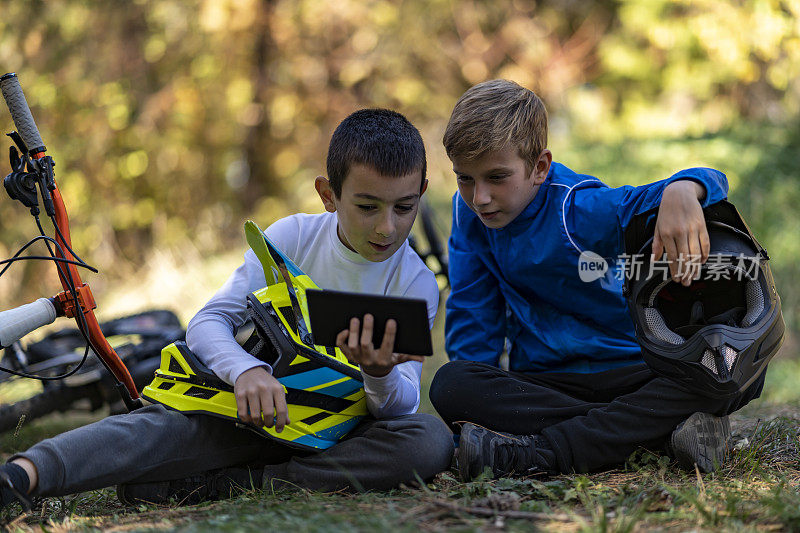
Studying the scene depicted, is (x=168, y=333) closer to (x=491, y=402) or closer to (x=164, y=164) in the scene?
Result: (x=491, y=402)

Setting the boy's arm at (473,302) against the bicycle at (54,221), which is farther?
the boy's arm at (473,302)

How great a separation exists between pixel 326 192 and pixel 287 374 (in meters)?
0.61

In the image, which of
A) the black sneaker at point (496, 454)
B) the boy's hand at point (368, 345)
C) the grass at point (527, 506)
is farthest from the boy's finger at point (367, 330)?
the black sneaker at point (496, 454)

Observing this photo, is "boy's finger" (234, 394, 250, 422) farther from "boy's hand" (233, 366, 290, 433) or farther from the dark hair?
the dark hair

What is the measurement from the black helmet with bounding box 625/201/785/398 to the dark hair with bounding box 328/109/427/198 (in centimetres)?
70

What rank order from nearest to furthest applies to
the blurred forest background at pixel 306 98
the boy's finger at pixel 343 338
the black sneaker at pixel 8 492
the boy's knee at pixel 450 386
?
the black sneaker at pixel 8 492 < the boy's finger at pixel 343 338 < the boy's knee at pixel 450 386 < the blurred forest background at pixel 306 98

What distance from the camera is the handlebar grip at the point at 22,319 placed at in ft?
6.61

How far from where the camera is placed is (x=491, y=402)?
2.55 meters

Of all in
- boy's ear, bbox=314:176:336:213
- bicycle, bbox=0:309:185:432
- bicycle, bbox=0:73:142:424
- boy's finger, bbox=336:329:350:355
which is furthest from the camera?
bicycle, bbox=0:309:185:432

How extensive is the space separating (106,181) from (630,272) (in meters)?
7.47

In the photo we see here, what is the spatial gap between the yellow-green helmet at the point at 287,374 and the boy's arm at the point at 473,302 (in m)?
0.69

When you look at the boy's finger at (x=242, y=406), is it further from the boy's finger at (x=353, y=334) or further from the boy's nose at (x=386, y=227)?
the boy's nose at (x=386, y=227)

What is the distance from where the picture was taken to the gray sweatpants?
79.4 inches

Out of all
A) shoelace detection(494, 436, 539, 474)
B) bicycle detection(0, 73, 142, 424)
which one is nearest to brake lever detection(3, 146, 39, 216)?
bicycle detection(0, 73, 142, 424)
